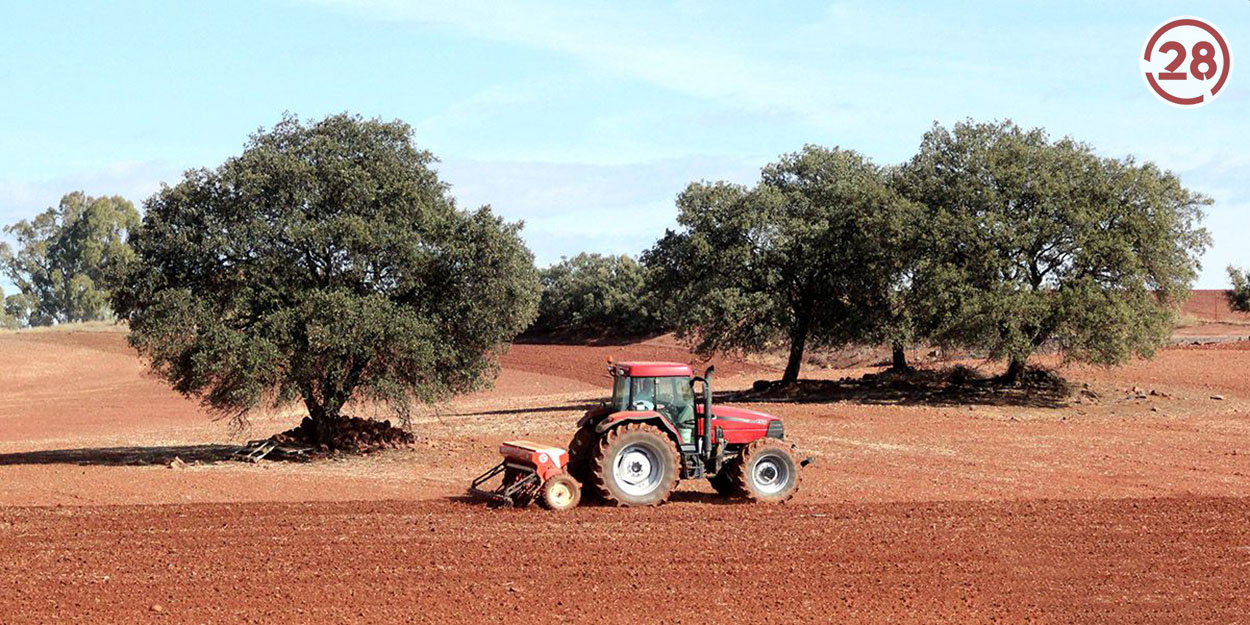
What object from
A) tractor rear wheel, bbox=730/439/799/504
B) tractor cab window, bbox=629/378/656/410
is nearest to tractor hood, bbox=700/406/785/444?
tractor rear wheel, bbox=730/439/799/504

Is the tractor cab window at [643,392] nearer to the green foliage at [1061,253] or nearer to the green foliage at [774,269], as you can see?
the green foliage at [1061,253]

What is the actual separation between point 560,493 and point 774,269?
25.9 m

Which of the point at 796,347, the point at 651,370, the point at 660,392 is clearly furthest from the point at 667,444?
the point at 796,347

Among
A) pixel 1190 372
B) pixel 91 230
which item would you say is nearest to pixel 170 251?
pixel 1190 372

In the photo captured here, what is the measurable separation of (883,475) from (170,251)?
16.2 metres

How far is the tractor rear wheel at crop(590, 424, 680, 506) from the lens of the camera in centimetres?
1853

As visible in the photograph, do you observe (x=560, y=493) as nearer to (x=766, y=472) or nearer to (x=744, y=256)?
(x=766, y=472)

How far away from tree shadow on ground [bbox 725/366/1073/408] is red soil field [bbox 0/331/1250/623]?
7.60 m

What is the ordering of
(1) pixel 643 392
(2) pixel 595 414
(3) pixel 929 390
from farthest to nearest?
(3) pixel 929 390
(2) pixel 595 414
(1) pixel 643 392

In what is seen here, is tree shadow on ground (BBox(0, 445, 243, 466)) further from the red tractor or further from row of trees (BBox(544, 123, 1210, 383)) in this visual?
row of trees (BBox(544, 123, 1210, 383))

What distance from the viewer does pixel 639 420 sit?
61.3 feet

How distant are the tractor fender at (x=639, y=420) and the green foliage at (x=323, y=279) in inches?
358

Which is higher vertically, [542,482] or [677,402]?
[677,402]

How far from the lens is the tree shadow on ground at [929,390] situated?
3953cm
